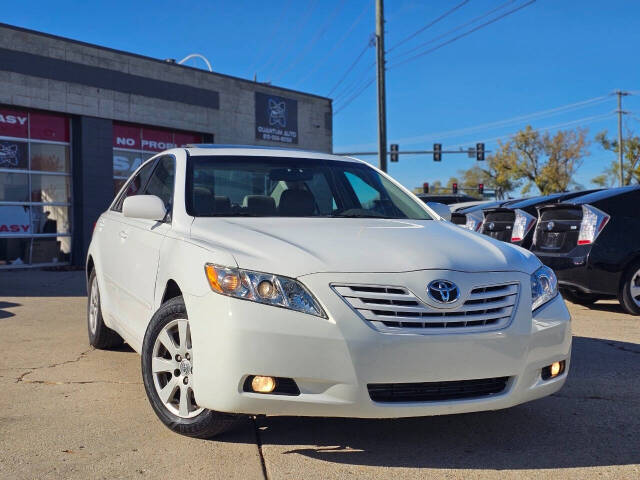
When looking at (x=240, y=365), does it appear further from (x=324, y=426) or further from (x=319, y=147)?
(x=319, y=147)

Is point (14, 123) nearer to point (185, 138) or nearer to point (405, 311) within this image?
point (185, 138)

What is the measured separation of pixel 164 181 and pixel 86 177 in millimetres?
13998

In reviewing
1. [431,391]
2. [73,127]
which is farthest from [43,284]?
[431,391]

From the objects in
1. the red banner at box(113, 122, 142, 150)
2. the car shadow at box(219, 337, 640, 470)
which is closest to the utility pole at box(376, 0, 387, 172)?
the red banner at box(113, 122, 142, 150)

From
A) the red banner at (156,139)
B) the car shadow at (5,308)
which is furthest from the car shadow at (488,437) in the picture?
the red banner at (156,139)

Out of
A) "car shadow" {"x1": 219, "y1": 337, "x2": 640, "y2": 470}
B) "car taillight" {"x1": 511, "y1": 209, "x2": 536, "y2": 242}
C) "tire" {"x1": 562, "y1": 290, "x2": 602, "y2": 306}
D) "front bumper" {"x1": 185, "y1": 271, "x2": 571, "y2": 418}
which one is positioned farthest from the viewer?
"car taillight" {"x1": 511, "y1": 209, "x2": 536, "y2": 242}

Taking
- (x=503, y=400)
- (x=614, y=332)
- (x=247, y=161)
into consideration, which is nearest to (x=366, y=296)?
(x=503, y=400)

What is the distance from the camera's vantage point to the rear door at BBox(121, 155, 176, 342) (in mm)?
4039

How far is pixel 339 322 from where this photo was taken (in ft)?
9.76

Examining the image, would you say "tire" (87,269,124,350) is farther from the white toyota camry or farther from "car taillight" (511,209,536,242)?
"car taillight" (511,209,536,242)

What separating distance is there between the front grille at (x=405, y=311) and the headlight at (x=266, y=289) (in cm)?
15

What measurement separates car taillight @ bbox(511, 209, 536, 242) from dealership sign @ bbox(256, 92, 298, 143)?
1462 centimetres

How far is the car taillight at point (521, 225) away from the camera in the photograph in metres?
9.01

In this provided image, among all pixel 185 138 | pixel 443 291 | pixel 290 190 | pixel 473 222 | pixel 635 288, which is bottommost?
pixel 635 288
